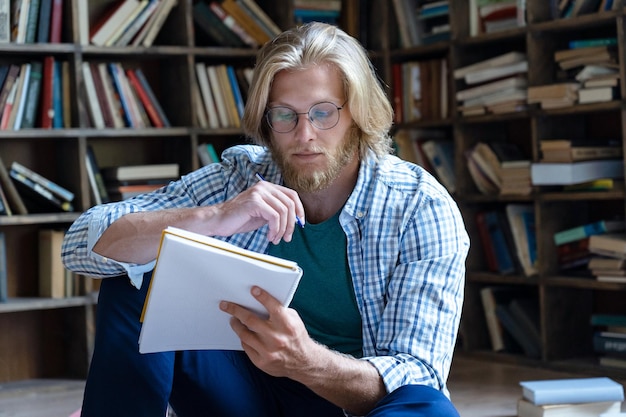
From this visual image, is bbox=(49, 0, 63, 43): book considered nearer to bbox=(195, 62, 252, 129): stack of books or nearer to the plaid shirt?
bbox=(195, 62, 252, 129): stack of books

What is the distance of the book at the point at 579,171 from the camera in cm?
356

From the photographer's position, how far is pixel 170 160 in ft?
13.8

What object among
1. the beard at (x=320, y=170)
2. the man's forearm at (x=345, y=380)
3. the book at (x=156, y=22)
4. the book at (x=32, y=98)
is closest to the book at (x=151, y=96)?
the book at (x=156, y=22)

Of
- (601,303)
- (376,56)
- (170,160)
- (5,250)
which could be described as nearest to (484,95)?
(376,56)

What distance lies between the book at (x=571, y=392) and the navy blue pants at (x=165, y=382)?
1063 millimetres

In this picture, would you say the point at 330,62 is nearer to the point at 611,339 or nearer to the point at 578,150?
the point at 578,150

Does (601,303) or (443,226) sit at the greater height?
(443,226)

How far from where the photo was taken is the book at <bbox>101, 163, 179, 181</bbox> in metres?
3.88

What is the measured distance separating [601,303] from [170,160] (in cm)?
186

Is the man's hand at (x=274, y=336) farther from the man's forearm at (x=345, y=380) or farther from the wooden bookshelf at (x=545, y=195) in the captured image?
the wooden bookshelf at (x=545, y=195)

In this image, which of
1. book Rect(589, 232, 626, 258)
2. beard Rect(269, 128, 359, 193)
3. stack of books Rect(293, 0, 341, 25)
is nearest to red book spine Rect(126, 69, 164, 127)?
stack of books Rect(293, 0, 341, 25)

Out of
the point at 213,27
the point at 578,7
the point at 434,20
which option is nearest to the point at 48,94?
the point at 213,27

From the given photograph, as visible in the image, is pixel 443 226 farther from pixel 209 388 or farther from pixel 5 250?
pixel 5 250

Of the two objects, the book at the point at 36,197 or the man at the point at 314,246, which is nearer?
the man at the point at 314,246
